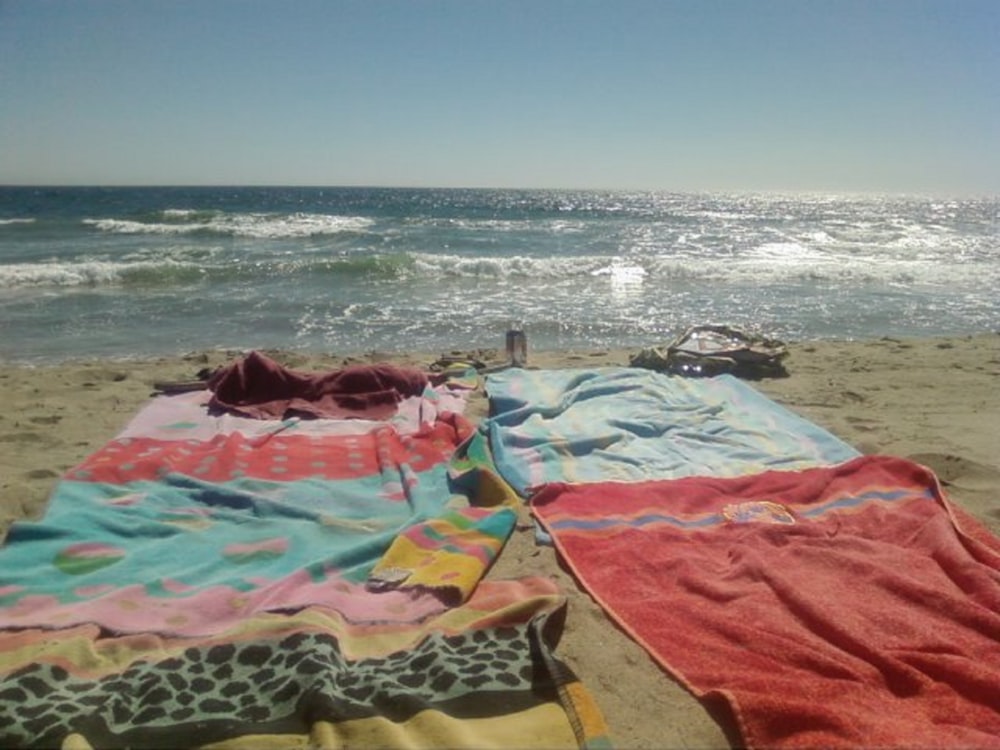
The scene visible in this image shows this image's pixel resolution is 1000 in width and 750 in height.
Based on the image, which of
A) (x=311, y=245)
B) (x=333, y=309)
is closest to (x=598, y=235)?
(x=311, y=245)

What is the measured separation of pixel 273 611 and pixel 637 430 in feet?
8.73

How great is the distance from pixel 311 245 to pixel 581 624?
17.3m

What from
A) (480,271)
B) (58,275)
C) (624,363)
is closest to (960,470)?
(624,363)

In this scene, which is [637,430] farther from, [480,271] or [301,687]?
[480,271]

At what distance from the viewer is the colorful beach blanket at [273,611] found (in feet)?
6.24

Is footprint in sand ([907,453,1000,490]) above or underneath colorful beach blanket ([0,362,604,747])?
underneath

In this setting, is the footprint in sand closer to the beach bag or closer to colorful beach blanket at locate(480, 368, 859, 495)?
colorful beach blanket at locate(480, 368, 859, 495)

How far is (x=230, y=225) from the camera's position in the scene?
23625 millimetres

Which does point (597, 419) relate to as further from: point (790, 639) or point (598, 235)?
point (598, 235)

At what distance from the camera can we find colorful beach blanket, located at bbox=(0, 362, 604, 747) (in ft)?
6.24

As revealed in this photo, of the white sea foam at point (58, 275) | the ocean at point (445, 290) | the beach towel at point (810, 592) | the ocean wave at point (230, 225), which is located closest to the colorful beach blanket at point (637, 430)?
the beach towel at point (810, 592)

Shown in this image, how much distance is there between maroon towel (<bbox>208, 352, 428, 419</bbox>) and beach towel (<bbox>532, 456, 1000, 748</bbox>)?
78.3 inches

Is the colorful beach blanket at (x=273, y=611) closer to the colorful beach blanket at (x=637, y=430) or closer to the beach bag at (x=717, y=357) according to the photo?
the colorful beach blanket at (x=637, y=430)

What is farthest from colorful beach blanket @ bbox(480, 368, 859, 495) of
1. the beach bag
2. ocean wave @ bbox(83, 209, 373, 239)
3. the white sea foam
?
ocean wave @ bbox(83, 209, 373, 239)
